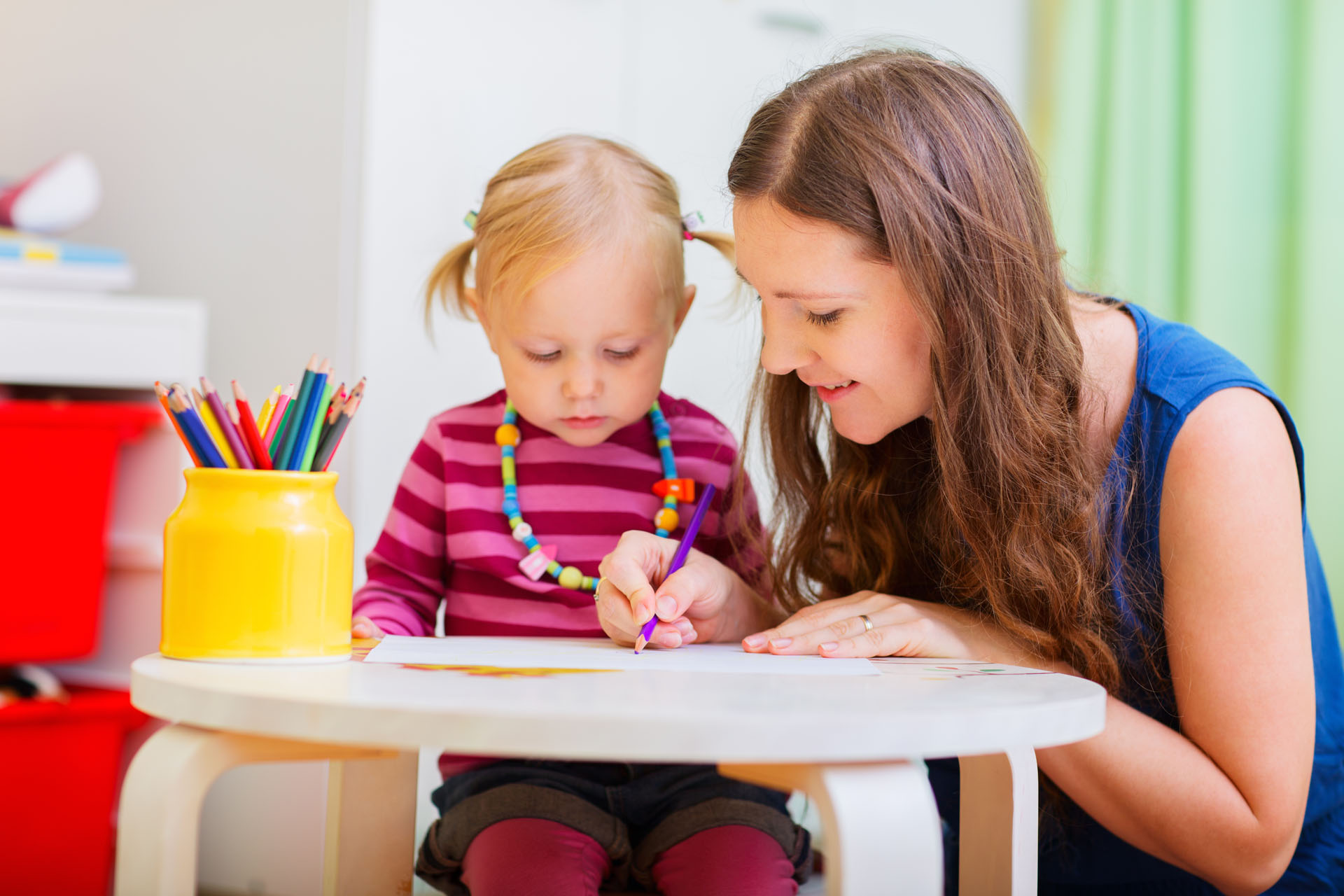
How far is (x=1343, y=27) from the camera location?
140cm

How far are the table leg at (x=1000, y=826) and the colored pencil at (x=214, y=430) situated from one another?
47 cm

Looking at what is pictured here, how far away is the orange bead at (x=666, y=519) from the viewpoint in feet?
3.43

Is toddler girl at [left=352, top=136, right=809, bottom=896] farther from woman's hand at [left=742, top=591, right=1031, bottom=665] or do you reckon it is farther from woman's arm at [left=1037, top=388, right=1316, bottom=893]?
woman's arm at [left=1037, top=388, right=1316, bottom=893]

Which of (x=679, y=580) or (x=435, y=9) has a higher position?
(x=435, y=9)

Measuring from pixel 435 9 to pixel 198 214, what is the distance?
1.47ft

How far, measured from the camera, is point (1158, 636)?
87cm

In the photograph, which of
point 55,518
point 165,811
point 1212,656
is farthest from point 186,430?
point 55,518

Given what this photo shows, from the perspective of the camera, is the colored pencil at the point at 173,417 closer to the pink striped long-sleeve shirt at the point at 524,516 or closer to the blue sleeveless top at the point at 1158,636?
the pink striped long-sleeve shirt at the point at 524,516

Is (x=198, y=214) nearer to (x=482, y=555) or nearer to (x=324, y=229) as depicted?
(x=324, y=229)

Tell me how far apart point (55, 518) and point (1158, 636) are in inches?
48.3

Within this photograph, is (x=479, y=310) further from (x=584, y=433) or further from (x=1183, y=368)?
(x=1183, y=368)

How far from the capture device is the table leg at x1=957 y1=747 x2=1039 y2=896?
659 mm

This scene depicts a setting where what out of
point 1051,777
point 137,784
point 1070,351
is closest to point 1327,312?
point 1070,351

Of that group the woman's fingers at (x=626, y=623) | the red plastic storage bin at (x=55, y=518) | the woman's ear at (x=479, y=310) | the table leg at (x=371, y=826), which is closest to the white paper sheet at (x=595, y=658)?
the woman's fingers at (x=626, y=623)
